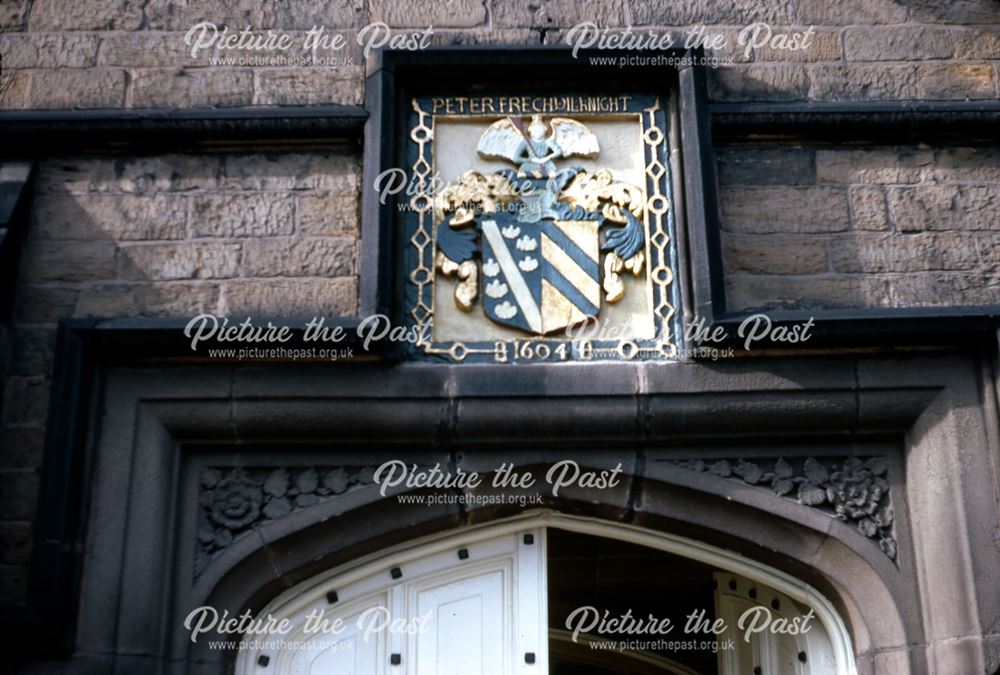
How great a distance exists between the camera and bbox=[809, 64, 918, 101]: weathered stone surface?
5.82 m

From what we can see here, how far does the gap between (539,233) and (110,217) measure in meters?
1.48

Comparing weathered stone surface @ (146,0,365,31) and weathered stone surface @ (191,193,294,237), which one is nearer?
weathered stone surface @ (191,193,294,237)

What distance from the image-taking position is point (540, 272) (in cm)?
549

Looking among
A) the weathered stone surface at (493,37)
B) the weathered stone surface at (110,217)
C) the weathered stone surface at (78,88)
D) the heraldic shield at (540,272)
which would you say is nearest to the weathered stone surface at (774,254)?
the heraldic shield at (540,272)

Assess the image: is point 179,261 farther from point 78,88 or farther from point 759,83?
point 759,83

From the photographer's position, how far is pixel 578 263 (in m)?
5.50

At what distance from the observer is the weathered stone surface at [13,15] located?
596 cm

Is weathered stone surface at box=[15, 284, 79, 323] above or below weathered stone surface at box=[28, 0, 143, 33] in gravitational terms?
below

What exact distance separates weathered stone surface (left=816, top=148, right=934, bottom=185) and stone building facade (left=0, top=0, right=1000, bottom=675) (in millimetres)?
10

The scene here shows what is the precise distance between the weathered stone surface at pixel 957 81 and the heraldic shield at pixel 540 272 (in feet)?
4.42

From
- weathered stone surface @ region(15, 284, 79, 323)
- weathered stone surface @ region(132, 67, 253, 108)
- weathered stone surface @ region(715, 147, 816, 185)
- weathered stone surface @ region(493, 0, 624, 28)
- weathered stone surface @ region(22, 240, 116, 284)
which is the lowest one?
weathered stone surface @ region(15, 284, 79, 323)

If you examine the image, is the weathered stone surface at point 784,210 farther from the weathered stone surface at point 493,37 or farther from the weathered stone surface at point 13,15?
the weathered stone surface at point 13,15

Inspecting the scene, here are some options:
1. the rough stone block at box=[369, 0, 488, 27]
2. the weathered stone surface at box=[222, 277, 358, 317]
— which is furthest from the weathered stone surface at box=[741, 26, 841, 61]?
the weathered stone surface at box=[222, 277, 358, 317]

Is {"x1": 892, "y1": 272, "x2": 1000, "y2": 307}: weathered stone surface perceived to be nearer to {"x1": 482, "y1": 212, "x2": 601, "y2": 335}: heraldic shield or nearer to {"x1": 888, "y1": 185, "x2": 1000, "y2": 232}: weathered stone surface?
{"x1": 888, "y1": 185, "x2": 1000, "y2": 232}: weathered stone surface
